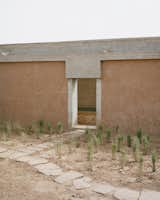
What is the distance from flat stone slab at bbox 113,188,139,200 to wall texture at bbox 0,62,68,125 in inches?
204

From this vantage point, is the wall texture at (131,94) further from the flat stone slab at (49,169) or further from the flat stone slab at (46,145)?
the flat stone slab at (49,169)

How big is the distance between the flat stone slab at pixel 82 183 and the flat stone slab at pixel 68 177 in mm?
109

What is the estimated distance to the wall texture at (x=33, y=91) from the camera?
340 inches

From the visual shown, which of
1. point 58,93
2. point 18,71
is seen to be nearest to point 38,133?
point 58,93

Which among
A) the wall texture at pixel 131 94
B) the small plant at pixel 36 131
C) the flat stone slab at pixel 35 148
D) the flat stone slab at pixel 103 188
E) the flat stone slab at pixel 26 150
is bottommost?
the flat stone slab at pixel 103 188

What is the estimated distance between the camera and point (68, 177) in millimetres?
4164

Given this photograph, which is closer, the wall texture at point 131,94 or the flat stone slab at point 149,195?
the flat stone slab at point 149,195

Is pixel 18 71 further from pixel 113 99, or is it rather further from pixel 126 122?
pixel 126 122

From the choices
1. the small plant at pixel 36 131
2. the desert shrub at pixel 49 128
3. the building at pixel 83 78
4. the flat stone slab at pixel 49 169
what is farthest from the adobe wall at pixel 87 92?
the flat stone slab at pixel 49 169

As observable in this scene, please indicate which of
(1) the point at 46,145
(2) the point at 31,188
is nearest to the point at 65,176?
(2) the point at 31,188

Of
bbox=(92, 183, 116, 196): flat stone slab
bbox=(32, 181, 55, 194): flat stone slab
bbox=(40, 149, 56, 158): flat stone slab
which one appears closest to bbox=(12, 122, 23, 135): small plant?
bbox=(40, 149, 56, 158): flat stone slab

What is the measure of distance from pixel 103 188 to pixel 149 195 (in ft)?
2.30

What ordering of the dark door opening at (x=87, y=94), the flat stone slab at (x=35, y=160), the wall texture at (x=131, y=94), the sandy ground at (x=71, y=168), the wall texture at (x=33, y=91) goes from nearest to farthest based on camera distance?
the sandy ground at (x=71, y=168) < the flat stone slab at (x=35, y=160) < the wall texture at (x=131, y=94) < the wall texture at (x=33, y=91) < the dark door opening at (x=87, y=94)

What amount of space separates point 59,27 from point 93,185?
14.4 meters
